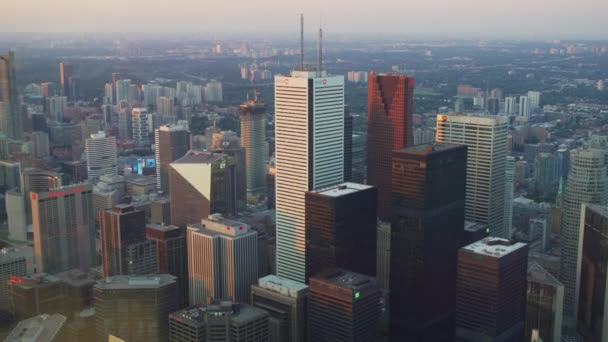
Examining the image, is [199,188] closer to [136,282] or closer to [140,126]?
[136,282]

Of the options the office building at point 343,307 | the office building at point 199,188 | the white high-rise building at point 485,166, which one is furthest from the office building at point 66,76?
the white high-rise building at point 485,166

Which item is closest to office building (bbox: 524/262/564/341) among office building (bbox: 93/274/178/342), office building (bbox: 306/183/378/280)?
office building (bbox: 306/183/378/280)

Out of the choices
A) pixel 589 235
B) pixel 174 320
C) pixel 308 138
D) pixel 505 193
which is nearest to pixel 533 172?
pixel 505 193

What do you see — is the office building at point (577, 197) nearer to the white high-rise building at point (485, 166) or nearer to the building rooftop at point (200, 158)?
the white high-rise building at point (485, 166)

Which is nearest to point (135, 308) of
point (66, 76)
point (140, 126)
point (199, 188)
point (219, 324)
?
point (219, 324)

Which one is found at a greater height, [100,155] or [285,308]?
[100,155]
